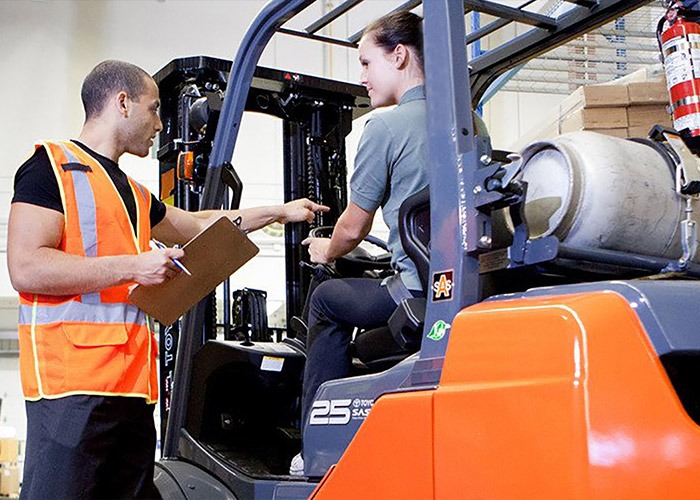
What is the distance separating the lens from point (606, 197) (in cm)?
243

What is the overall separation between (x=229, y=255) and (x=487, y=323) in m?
1.32

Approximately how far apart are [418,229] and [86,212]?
1.20 m

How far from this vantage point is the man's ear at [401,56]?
312cm

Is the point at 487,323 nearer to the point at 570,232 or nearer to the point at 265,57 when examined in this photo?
the point at 570,232

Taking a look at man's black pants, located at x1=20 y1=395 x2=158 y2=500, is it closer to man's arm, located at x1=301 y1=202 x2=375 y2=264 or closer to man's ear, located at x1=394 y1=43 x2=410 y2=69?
man's arm, located at x1=301 y1=202 x2=375 y2=264

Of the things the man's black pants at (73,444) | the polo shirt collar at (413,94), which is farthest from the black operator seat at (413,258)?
the man's black pants at (73,444)

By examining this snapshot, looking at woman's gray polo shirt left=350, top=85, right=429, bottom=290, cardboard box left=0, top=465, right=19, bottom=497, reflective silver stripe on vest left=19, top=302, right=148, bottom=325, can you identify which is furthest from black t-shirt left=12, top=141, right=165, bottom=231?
cardboard box left=0, top=465, right=19, bottom=497

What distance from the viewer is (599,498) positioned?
199 cm

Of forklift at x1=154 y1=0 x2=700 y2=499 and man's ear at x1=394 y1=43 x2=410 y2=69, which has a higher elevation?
man's ear at x1=394 y1=43 x2=410 y2=69

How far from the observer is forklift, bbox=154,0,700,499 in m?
2.07

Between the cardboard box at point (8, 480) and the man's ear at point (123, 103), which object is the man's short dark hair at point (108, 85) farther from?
the cardboard box at point (8, 480)

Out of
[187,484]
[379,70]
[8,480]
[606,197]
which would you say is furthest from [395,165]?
[8,480]

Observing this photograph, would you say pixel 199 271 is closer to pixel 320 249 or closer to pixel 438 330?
pixel 320 249

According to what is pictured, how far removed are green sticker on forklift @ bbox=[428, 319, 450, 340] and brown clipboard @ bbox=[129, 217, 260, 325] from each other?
936 mm
